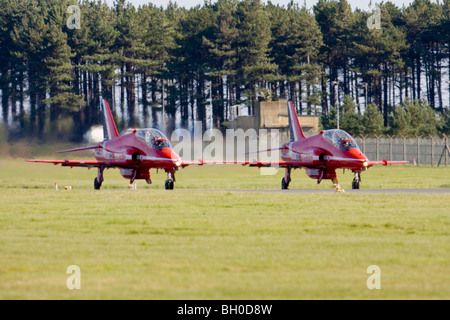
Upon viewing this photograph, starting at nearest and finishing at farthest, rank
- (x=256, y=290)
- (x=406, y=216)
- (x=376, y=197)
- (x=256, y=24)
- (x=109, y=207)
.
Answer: (x=256, y=290), (x=406, y=216), (x=109, y=207), (x=376, y=197), (x=256, y=24)

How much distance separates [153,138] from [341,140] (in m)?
7.53

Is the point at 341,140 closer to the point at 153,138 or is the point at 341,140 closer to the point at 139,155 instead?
the point at 153,138

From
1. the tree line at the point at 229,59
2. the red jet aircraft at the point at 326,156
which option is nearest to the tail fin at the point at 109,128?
the red jet aircraft at the point at 326,156

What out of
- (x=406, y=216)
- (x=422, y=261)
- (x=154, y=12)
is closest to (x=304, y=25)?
(x=154, y=12)

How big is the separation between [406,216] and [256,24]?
8793 centimetres

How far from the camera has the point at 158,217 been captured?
21.0 metres

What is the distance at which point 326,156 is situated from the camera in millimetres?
33375

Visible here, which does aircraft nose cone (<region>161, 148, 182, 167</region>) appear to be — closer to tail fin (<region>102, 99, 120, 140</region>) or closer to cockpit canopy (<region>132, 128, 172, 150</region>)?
cockpit canopy (<region>132, 128, 172, 150</region>)

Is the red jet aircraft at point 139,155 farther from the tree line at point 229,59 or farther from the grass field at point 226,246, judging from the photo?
the tree line at point 229,59

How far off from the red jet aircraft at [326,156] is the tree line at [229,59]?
4564 cm

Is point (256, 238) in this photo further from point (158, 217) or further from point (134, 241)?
point (158, 217)

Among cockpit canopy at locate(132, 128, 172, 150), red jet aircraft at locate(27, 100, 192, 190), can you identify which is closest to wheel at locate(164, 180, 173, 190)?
red jet aircraft at locate(27, 100, 192, 190)

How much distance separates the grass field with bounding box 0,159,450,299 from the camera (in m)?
11.0

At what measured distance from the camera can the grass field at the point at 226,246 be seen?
36.2 feet
